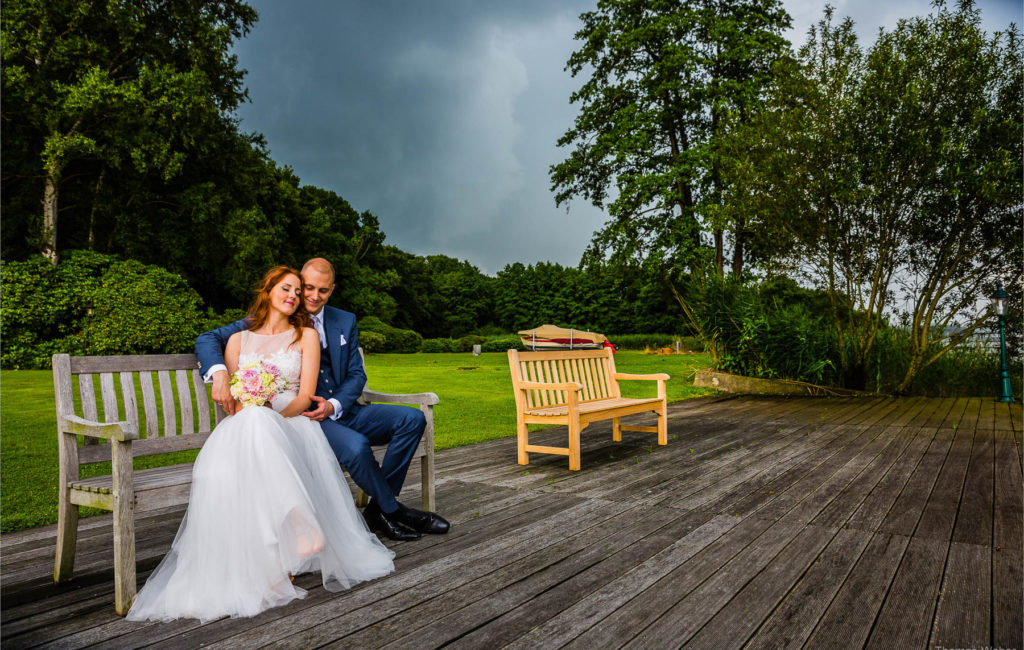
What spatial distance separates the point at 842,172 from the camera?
10.6 metres

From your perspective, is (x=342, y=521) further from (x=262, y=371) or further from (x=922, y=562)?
(x=922, y=562)

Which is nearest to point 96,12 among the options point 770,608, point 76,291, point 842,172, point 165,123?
point 165,123

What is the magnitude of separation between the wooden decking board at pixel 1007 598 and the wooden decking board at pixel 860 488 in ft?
2.58

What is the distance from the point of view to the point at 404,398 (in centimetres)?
390

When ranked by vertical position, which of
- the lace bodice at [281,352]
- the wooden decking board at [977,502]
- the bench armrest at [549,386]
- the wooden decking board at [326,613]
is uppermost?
the lace bodice at [281,352]

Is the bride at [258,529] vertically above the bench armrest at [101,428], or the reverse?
the bench armrest at [101,428]

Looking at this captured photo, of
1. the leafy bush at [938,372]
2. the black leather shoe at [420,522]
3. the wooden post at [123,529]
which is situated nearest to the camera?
the wooden post at [123,529]

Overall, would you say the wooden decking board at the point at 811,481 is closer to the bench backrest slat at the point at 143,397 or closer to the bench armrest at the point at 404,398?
the bench armrest at the point at 404,398

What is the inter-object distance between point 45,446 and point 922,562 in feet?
24.5

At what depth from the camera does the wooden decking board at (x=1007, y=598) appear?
7.23 feet

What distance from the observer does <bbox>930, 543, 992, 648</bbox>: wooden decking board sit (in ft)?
7.23

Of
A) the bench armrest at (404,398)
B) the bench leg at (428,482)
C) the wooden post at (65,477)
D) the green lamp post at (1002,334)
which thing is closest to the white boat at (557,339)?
the green lamp post at (1002,334)

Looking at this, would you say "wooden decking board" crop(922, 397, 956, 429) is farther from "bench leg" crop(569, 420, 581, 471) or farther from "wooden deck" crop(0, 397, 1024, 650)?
"bench leg" crop(569, 420, 581, 471)

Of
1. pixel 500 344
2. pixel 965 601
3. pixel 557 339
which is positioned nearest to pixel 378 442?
pixel 965 601
